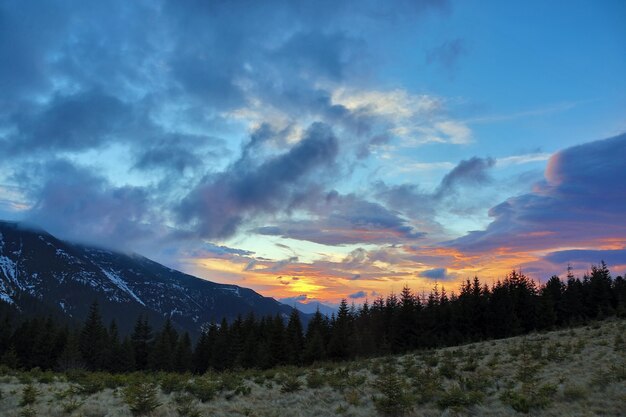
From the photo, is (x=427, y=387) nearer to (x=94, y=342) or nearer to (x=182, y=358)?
(x=182, y=358)

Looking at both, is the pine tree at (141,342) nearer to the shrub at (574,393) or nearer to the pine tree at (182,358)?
the pine tree at (182,358)

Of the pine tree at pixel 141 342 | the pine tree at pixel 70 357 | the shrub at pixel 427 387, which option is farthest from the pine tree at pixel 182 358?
the shrub at pixel 427 387

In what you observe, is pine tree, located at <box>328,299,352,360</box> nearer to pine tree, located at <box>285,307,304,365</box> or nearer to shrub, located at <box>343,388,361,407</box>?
pine tree, located at <box>285,307,304,365</box>

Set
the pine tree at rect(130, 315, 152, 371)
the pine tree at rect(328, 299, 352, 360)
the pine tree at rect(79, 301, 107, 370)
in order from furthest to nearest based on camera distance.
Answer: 1. the pine tree at rect(130, 315, 152, 371)
2. the pine tree at rect(79, 301, 107, 370)
3. the pine tree at rect(328, 299, 352, 360)

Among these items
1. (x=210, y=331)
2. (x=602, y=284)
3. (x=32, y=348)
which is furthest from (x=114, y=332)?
(x=602, y=284)

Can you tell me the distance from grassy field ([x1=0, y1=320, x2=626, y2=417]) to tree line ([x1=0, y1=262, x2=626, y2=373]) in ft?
149

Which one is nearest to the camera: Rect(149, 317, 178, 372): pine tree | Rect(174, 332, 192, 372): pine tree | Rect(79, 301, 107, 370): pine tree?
Rect(79, 301, 107, 370): pine tree

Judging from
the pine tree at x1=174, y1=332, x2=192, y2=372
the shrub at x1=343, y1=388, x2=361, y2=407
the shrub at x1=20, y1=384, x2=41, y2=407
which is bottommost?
the pine tree at x1=174, y1=332, x2=192, y2=372

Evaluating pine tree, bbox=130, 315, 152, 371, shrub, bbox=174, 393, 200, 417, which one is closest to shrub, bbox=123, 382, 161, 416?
shrub, bbox=174, 393, 200, 417

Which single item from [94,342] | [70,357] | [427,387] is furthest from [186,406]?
[94,342]

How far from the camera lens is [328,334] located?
76.1 metres

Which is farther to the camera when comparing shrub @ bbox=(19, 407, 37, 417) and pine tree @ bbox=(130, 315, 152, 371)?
pine tree @ bbox=(130, 315, 152, 371)

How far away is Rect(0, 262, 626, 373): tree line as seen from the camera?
68125 mm

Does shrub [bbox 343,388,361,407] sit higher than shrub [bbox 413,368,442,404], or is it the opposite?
shrub [bbox 413,368,442,404]
